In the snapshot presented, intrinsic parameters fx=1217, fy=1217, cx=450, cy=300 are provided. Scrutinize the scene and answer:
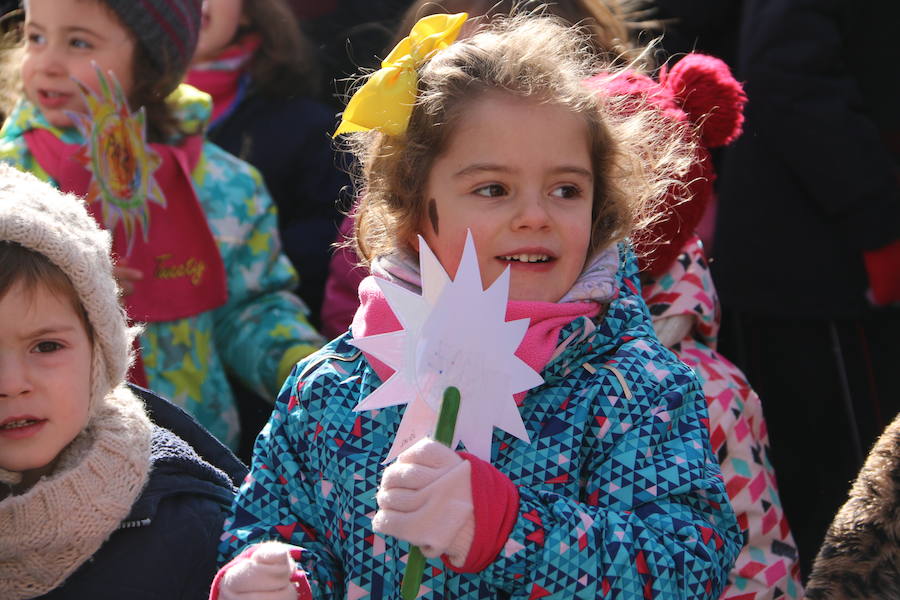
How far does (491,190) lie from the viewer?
6.70 feet

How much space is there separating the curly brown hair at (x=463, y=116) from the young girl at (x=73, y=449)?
51 cm

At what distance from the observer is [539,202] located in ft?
6.56

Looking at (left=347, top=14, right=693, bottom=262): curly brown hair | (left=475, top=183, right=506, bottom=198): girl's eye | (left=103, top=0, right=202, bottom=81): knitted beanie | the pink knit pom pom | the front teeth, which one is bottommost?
the front teeth

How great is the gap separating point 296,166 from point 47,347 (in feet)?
5.71

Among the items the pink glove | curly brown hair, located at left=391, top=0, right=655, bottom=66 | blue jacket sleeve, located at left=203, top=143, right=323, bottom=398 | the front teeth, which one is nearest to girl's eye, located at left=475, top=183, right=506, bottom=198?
the front teeth

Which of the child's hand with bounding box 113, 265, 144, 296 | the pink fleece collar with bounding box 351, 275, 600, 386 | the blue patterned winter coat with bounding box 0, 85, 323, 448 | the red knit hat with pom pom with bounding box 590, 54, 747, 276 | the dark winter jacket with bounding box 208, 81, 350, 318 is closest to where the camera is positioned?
the pink fleece collar with bounding box 351, 275, 600, 386

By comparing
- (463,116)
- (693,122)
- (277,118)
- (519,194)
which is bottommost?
(519,194)

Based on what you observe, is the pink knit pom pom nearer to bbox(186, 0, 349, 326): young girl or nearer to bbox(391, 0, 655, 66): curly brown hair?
bbox(391, 0, 655, 66): curly brown hair

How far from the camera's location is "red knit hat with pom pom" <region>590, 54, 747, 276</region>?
262cm

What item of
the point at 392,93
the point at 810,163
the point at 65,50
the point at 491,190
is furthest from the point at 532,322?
the point at 65,50

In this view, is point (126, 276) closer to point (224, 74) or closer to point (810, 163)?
point (224, 74)

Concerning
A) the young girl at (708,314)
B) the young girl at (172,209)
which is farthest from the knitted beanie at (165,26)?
the young girl at (708,314)

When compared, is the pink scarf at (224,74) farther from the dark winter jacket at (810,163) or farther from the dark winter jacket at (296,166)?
the dark winter jacket at (810,163)

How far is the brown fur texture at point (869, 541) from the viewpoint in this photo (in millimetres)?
1706
